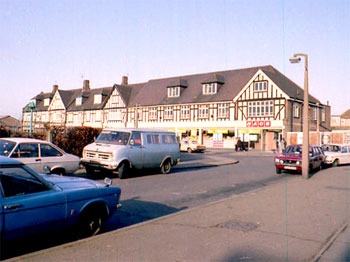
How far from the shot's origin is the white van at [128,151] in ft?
44.7

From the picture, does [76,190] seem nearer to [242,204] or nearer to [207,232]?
[207,232]

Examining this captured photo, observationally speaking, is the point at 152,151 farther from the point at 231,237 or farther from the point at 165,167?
the point at 231,237

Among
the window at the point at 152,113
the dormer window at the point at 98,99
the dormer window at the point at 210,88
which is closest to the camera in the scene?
the dormer window at the point at 210,88

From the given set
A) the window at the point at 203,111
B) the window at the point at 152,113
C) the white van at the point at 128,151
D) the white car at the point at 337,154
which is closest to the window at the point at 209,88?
the window at the point at 203,111

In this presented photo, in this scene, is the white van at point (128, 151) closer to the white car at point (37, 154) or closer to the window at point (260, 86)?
the white car at point (37, 154)

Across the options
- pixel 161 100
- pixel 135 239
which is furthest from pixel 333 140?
pixel 135 239

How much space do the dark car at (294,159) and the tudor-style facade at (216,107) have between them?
1995cm

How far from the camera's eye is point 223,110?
152 feet

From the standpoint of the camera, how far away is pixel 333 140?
41.8 metres

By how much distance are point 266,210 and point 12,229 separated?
577 cm

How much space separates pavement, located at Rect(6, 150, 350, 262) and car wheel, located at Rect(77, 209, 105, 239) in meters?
0.28

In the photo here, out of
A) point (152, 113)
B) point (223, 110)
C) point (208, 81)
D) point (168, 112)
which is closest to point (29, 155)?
point (223, 110)

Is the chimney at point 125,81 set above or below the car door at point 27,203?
above

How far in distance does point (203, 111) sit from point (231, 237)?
42393mm
